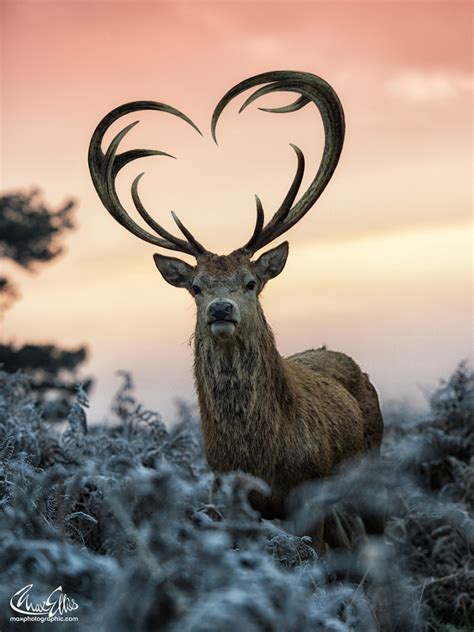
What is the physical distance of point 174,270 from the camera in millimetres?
7062

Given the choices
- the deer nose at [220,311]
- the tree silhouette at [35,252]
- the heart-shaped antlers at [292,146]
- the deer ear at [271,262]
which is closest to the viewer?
the deer nose at [220,311]

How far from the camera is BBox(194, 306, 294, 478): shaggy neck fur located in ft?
21.3

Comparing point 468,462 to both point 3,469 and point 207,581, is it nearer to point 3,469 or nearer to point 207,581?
point 3,469

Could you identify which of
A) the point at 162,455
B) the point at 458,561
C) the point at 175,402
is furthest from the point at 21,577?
the point at 175,402

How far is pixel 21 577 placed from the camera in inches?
141

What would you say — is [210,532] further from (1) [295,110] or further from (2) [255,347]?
(1) [295,110]

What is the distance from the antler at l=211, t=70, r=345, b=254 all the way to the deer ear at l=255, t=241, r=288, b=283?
0.15 meters

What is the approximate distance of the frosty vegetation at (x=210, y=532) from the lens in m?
2.93

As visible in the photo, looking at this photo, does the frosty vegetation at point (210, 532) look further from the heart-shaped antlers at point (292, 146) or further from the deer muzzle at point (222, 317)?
the heart-shaped antlers at point (292, 146)

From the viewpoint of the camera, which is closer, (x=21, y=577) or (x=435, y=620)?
(x=21, y=577)

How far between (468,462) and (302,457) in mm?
3409
